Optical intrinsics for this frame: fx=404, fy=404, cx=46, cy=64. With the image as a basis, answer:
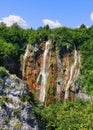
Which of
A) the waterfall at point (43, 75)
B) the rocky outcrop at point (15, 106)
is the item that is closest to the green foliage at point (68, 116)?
the rocky outcrop at point (15, 106)

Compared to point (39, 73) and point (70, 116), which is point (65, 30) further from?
point (70, 116)

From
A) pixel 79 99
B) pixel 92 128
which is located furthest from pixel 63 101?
pixel 92 128

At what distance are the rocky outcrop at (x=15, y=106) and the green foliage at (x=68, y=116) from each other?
1.25 metres

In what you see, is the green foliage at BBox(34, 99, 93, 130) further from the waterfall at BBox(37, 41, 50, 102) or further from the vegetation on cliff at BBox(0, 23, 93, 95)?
the vegetation on cliff at BBox(0, 23, 93, 95)

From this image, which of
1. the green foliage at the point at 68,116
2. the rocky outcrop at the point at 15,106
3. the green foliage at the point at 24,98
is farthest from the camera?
the green foliage at the point at 24,98

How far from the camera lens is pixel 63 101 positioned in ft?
149

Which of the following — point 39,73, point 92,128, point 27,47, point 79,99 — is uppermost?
point 27,47

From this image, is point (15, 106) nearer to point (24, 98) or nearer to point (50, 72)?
point (24, 98)

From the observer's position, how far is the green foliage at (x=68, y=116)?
35075mm

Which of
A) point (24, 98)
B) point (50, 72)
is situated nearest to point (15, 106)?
point (24, 98)

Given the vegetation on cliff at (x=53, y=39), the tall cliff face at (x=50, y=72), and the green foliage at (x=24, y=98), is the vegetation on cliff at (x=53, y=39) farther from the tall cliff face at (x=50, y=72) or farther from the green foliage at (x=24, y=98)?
the green foliage at (x=24, y=98)

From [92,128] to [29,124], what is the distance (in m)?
6.83

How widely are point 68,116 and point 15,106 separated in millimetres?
5346

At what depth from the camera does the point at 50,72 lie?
46.2 meters
